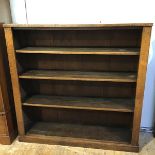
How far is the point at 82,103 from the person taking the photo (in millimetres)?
2004

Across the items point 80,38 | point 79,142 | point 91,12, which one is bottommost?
point 79,142

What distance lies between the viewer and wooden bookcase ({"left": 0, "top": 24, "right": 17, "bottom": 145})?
6.23 feet

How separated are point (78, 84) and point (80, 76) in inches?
11.0

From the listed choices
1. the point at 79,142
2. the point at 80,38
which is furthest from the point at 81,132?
the point at 80,38

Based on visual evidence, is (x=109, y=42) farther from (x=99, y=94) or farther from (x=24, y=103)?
(x=24, y=103)

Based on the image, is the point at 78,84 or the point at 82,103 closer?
the point at 82,103

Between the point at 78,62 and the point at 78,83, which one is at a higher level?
the point at 78,62

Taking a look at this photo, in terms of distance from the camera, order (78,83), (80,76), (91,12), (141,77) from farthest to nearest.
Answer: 1. (78,83)
2. (91,12)
3. (80,76)
4. (141,77)

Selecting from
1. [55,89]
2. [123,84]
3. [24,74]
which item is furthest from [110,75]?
[24,74]

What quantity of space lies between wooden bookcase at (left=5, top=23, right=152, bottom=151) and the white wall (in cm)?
16

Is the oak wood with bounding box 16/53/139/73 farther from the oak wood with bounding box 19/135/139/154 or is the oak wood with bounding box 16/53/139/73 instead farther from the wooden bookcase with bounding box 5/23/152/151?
the oak wood with bounding box 19/135/139/154

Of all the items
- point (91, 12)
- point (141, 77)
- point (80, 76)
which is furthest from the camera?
point (91, 12)

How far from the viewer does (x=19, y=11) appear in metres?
2.08

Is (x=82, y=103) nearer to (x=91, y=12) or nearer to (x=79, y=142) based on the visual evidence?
(x=79, y=142)
